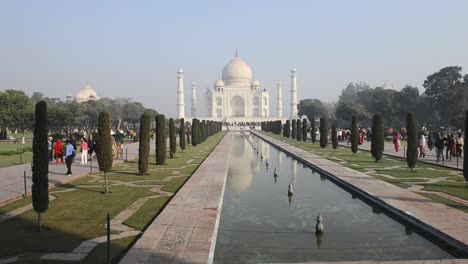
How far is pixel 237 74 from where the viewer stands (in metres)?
96.3

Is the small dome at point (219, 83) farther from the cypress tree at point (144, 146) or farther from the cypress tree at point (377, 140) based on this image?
the cypress tree at point (144, 146)

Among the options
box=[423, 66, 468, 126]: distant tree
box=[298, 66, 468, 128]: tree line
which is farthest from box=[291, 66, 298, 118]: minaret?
box=[423, 66, 468, 126]: distant tree

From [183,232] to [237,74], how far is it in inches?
3582

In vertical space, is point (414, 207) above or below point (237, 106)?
below

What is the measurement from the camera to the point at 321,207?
349 inches

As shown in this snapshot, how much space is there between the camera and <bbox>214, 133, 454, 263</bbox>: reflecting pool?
227 inches

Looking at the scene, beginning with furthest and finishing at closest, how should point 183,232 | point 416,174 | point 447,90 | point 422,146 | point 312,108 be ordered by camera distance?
1. point 312,108
2. point 447,90
3. point 422,146
4. point 416,174
5. point 183,232

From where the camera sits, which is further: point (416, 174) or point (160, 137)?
point (160, 137)

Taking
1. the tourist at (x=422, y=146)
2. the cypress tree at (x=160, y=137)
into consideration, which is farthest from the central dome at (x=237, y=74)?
the cypress tree at (x=160, y=137)

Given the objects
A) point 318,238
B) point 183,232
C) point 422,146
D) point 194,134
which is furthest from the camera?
point 194,134

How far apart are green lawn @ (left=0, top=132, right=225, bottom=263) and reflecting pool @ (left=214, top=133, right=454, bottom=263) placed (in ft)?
4.23

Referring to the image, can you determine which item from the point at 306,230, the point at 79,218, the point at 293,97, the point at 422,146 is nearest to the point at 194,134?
the point at 422,146

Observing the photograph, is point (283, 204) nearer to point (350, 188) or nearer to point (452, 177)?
point (350, 188)

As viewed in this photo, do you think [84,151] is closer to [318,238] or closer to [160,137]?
[160,137]
